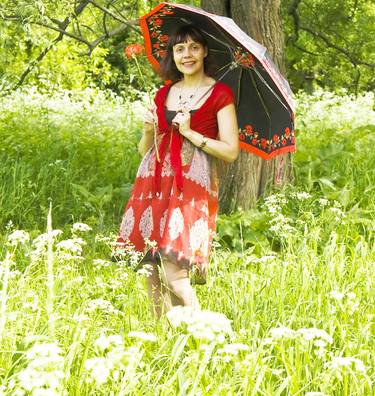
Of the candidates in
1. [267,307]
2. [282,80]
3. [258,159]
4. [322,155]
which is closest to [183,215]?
[267,307]

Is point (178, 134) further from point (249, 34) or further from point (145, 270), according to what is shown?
point (249, 34)

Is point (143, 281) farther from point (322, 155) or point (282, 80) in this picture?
point (322, 155)

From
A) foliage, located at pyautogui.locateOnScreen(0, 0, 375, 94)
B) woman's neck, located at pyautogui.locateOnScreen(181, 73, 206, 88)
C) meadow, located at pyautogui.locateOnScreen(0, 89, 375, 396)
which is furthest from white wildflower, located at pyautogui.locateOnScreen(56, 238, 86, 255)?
foliage, located at pyautogui.locateOnScreen(0, 0, 375, 94)

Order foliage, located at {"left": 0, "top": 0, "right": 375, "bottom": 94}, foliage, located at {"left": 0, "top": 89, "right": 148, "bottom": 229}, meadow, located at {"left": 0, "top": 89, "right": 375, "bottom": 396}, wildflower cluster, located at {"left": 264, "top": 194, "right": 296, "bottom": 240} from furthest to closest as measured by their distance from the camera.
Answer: foliage, located at {"left": 0, "top": 0, "right": 375, "bottom": 94}
foliage, located at {"left": 0, "top": 89, "right": 148, "bottom": 229}
wildflower cluster, located at {"left": 264, "top": 194, "right": 296, "bottom": 240}
meadow, located at {"left": 0, "top": 89, "right": 375, "bottom": 396}

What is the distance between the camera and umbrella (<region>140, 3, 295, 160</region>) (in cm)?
396

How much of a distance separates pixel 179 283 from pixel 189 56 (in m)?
1.09

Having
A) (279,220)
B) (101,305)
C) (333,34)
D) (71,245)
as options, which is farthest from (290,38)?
(101,305)

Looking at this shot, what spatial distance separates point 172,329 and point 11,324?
26.4 inches

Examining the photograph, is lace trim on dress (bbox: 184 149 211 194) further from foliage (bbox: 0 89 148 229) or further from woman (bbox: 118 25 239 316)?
foliage (bbox: 0 89 148 229)

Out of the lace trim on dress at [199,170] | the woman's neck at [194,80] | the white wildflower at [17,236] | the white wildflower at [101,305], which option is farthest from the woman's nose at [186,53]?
the white wildflower at [101,305]

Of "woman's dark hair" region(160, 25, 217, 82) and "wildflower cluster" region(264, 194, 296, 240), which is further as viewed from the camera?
"wildflower cluster" region(264, 194, 296, 240)

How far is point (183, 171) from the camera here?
152 inches

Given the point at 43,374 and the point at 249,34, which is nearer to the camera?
the point at 43,374

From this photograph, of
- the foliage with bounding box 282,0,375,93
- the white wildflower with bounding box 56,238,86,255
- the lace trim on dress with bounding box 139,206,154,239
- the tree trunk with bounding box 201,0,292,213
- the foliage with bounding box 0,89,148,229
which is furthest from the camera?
the foliage with bounding box 282,0,375,93
